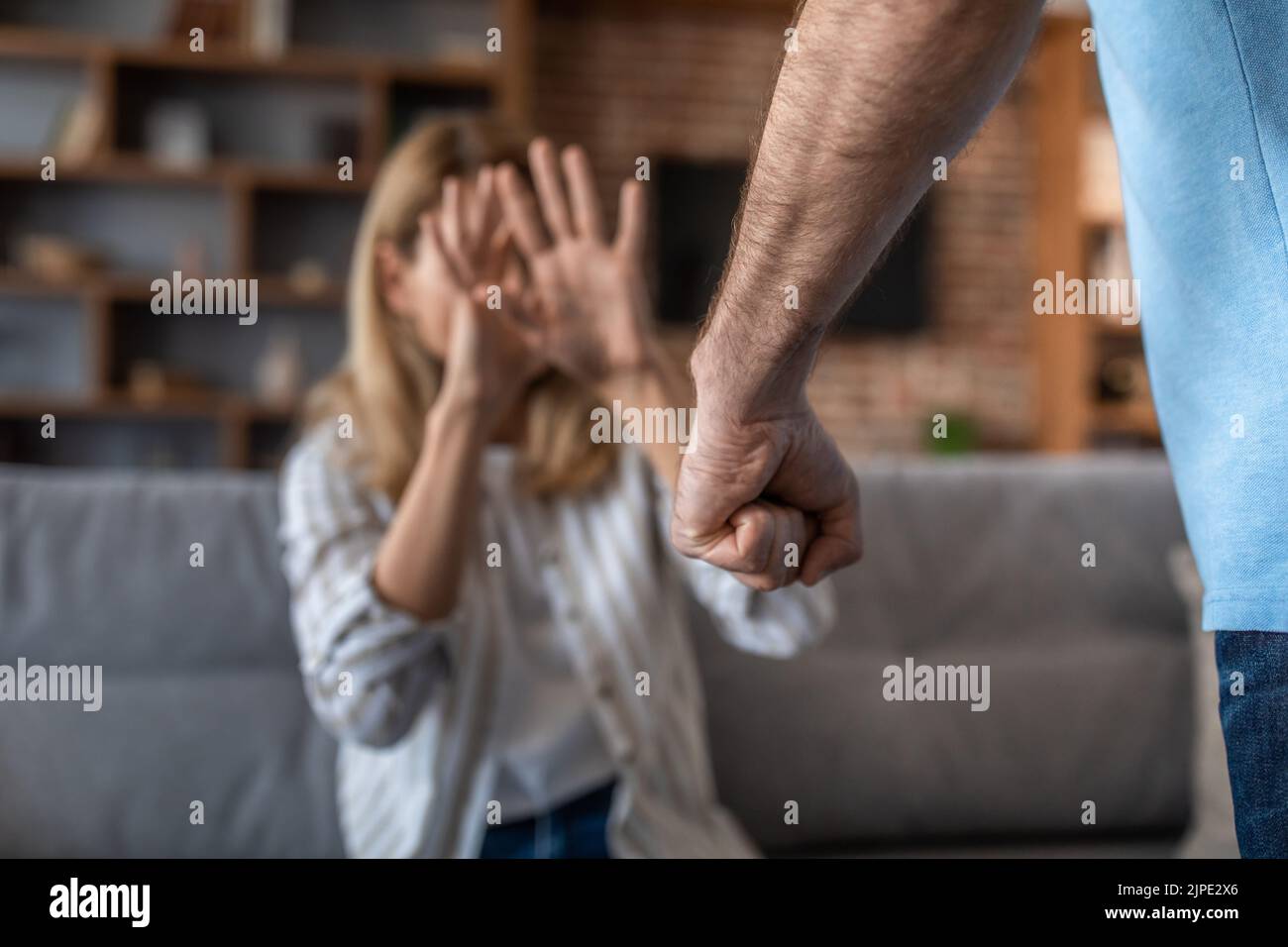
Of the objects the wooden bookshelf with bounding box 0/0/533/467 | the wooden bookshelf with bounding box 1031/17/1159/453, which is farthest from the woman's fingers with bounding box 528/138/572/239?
the wooden bookshelf with bounding box 1031/17/1159/453

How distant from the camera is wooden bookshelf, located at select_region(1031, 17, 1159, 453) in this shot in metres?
4.82

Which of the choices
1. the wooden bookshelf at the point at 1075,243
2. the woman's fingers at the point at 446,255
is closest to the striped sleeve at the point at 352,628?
the woman's fingers at the point at 446,255

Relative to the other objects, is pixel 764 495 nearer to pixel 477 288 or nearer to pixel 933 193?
pixel 477 288

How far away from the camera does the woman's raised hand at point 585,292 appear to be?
1.06 m

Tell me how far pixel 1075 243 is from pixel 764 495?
15.2 feet

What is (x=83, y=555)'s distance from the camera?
1.33 metres

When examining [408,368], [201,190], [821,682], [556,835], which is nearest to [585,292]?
[408,368]

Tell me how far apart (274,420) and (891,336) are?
98.2 inches

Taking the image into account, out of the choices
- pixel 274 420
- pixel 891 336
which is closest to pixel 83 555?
pixel 274 420

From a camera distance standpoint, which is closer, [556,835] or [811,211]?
[811,211]

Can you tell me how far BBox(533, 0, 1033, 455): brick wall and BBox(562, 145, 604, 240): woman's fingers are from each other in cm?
358

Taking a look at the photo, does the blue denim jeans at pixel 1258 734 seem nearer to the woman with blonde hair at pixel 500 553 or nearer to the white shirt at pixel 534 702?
the woman with blonde hair at pixel 500 553

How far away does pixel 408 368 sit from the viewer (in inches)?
51.6

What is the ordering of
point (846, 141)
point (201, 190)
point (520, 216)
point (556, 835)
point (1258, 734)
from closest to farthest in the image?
point (846, 141) < point (1258, 734) < point (520, 216) < point (556, 835) < point (201, 190)
